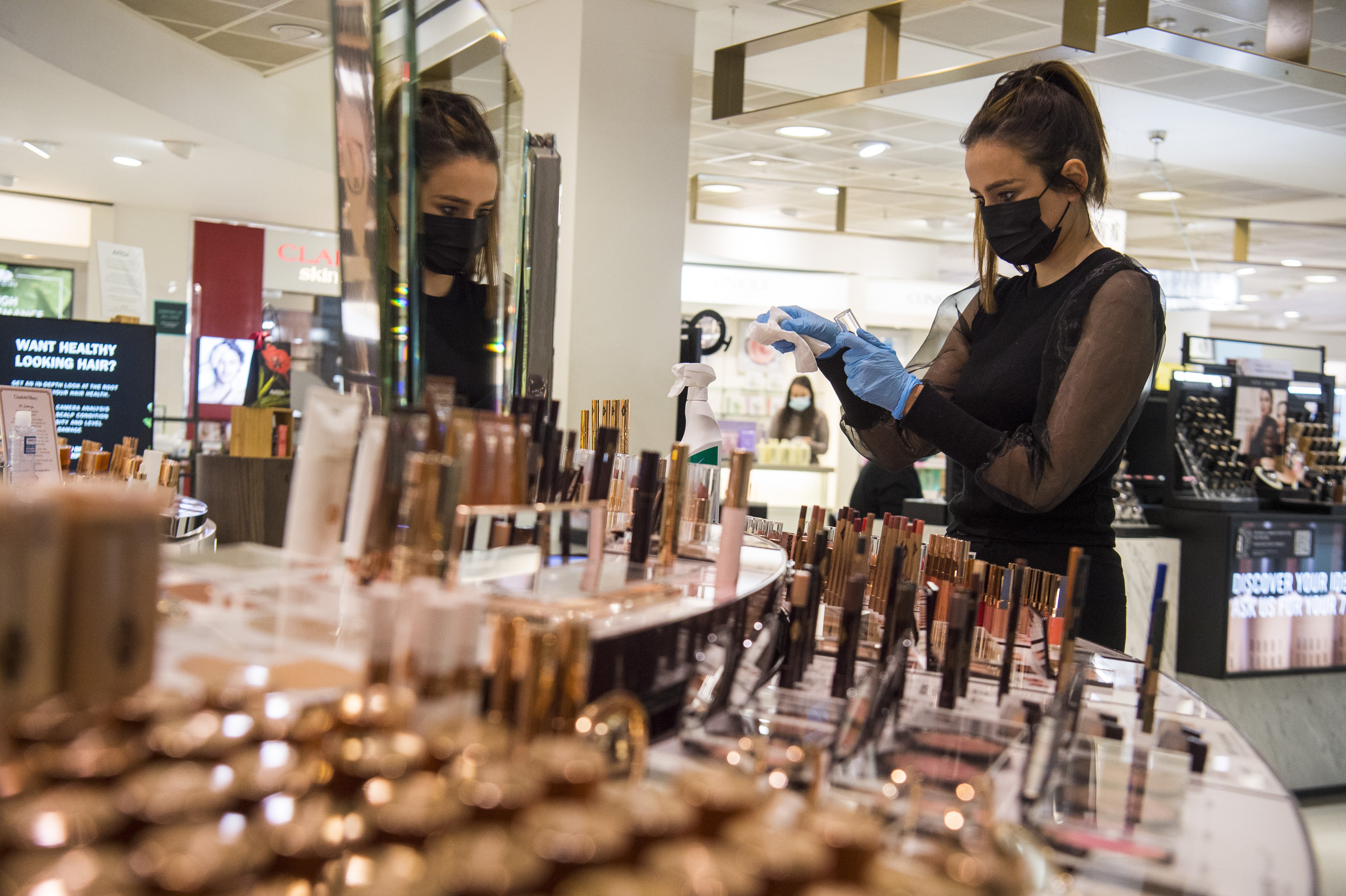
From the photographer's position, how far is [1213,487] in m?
4.58

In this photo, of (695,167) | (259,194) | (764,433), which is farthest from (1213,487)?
(259,194)

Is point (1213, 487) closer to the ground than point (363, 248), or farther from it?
closer to the ground

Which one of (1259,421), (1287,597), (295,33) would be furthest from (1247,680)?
(295,33)

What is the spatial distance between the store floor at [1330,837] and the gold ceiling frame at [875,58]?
2.71m

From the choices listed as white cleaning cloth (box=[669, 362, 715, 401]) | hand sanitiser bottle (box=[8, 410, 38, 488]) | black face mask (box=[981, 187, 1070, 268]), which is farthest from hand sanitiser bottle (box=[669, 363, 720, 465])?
hand sanitiser bottle (box=[8, 410, 38, 488])

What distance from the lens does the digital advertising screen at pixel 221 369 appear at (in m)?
9.56

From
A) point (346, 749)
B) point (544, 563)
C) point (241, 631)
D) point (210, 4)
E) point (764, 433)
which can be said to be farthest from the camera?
point (764, 433)

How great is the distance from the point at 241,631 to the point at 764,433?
1024cm

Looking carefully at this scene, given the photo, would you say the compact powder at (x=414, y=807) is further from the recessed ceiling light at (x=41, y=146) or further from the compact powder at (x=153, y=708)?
the recessed ceiling light at (x=41, y=146)

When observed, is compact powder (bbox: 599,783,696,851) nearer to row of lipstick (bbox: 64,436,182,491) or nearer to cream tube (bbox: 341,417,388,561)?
cream tube (bbox: 341,417,388,561)

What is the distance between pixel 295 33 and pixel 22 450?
191 inches

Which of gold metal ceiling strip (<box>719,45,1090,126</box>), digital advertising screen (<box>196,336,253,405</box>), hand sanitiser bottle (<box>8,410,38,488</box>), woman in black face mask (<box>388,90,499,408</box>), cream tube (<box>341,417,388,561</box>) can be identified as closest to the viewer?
cream tube (<box>341,417,388,561</box>)

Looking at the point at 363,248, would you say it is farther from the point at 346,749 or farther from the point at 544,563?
the point at 346,749

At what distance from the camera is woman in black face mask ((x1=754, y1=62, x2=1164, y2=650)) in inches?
69.4
